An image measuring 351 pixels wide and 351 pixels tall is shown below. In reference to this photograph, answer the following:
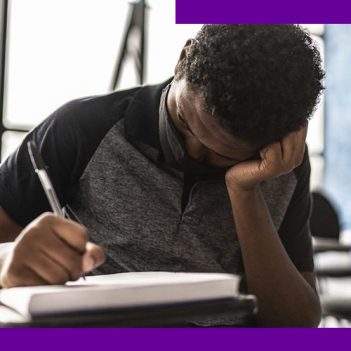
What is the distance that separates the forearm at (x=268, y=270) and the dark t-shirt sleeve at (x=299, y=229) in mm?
103

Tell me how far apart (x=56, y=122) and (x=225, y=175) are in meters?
0.36

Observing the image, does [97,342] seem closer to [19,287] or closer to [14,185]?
[19,287]

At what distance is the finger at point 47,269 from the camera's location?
74cm

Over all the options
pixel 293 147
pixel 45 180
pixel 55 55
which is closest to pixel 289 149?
pixel 293 147

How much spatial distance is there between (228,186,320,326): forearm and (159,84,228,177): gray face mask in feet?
0.21

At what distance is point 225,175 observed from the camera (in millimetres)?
1176

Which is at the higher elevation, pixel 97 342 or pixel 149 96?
pixel 149 96

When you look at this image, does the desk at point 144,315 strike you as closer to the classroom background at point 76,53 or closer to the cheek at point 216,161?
the cheek at point 216,161

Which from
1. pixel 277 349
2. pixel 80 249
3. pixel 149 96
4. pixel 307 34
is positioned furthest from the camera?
pixel 149 96

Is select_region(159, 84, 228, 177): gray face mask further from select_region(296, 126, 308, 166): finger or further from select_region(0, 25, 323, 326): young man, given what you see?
select_region(296, 126, 308, 166): finger

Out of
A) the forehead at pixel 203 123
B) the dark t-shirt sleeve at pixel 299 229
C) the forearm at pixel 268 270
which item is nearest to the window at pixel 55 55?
the dark t-shirt sleeve at pixel 299 229

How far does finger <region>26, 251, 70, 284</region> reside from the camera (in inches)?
29.2

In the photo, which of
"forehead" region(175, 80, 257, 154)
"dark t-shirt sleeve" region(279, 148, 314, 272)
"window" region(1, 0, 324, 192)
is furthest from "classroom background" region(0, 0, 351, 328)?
"forehead" region(175, 80, 257, 154)

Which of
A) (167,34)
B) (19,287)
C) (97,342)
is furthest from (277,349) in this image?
(167,34)
